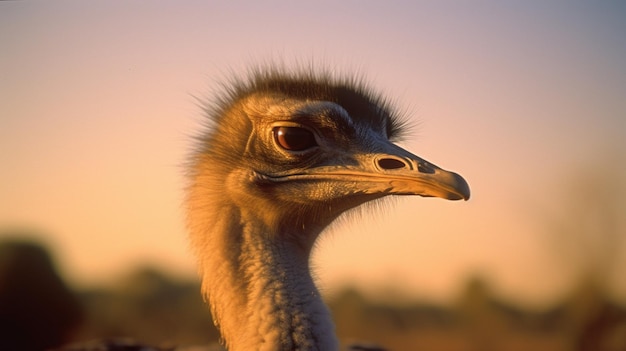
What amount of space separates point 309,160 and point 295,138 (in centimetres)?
7

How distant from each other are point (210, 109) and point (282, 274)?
2.37 feet

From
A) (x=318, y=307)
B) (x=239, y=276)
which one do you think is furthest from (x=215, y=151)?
(x=318, y=307)

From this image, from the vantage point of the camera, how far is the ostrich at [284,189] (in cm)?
202

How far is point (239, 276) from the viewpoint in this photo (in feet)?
6.98

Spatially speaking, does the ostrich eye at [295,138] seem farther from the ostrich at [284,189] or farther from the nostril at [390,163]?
the nostril at [390,163]

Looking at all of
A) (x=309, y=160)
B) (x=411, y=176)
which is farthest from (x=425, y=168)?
(x=309, y=160)

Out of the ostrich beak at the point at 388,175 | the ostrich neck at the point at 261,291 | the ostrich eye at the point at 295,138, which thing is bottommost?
the ostrich neck at the point at 261,291

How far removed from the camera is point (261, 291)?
2.08 meters

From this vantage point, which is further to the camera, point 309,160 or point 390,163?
point 309,160

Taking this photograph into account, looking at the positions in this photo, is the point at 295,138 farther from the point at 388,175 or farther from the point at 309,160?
the point at 388,175

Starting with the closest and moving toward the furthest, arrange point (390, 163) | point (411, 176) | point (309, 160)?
1. point (411, 176)
2. point (390, 163)
3. point (309, 160)

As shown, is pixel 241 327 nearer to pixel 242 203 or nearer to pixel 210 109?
pixel 242 203

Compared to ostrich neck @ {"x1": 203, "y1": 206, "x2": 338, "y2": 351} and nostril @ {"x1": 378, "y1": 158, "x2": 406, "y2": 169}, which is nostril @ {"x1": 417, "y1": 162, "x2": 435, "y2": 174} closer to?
→ nostril @ {"x1": 378, "y1": 158, "x2": 406, "y2": 169}

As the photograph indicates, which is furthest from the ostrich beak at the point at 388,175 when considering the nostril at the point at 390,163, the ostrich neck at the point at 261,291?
the ostrich neck at the point at 261,291
